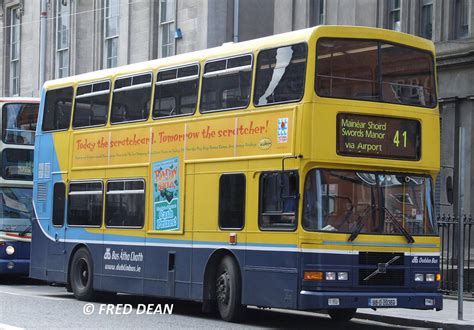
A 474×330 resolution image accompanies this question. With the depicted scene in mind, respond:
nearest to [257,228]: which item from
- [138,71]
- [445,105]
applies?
[138,71]

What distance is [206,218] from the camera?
1738 cm

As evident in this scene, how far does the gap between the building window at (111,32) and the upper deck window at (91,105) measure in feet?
71.0

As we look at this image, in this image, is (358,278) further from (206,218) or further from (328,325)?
(206,218)

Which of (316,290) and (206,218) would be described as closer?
(316,290)

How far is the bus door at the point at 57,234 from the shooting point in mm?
21438

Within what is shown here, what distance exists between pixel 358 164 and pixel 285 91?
153cm

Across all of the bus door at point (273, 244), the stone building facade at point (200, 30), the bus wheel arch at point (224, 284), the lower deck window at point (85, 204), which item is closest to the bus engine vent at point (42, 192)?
the lower deck window at point (85, 204)

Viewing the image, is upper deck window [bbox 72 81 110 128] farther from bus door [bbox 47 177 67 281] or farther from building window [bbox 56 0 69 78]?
building window [bbox 56 0 69 78]

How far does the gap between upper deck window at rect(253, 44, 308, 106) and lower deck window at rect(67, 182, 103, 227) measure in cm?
515

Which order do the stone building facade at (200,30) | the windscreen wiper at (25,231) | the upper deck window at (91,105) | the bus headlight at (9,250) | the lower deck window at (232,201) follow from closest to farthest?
the lower deck window at (232,201), the upper deck window at (91,105), the bus headlight at (9,250), the windscreen wiper at (25,231), the stone building facade at (200,30)

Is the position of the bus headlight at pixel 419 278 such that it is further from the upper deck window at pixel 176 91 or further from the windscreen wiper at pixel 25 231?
the windscreen wiper at pixel 25 231

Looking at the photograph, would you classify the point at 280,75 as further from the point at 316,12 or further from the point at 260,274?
the point at 316,12

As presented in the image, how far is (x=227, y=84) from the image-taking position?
678 inches

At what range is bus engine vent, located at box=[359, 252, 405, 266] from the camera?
15398mm
